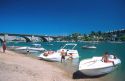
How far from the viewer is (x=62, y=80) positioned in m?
16.8

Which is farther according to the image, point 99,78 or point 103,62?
point 103,62

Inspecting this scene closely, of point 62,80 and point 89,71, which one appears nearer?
point 62,80

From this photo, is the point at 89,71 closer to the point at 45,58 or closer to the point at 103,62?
the point at 103,62

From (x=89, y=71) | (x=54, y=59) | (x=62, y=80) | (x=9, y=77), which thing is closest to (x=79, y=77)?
(x=89, y=71)

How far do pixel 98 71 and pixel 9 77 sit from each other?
7696mm

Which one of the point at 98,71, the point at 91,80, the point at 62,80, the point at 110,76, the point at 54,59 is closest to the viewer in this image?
the point at 62,80

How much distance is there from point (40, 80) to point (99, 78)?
642 cm

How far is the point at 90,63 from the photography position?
68.0ft

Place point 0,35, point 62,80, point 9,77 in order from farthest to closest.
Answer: point 0,35, point 62,80, point 9,77

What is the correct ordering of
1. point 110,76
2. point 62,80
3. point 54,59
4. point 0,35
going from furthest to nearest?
point 0,35, point 54,59, point 110,76, point 62,80

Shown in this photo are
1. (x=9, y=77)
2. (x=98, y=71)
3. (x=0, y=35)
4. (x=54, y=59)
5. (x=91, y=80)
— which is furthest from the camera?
(x=0, y=35)

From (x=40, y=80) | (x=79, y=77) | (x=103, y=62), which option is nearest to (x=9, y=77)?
(x=40, y=80)

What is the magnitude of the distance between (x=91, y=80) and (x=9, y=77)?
21.1ft

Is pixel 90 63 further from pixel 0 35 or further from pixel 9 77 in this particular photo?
pixel 0 35
